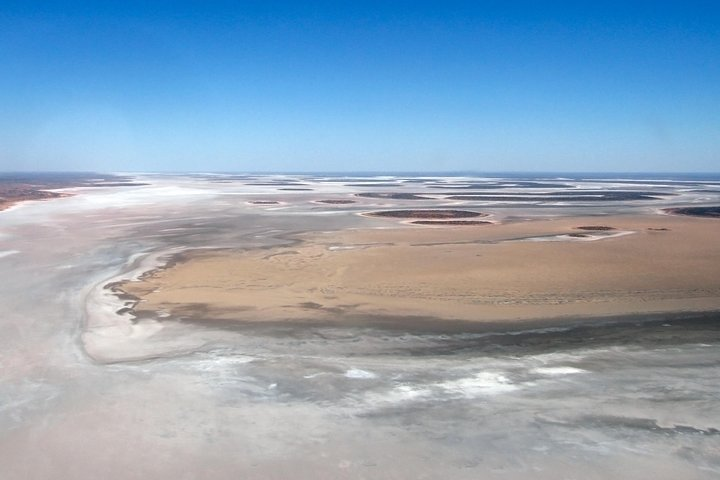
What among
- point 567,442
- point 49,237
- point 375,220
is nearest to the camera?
point 567,442

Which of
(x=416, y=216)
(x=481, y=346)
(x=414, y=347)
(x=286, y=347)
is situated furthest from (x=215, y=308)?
(x=416, y=216)

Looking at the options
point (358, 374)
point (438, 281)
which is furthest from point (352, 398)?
point (438, 281)

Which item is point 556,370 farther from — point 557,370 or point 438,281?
point 438,281

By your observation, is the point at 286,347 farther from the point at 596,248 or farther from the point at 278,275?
the point at 596,248

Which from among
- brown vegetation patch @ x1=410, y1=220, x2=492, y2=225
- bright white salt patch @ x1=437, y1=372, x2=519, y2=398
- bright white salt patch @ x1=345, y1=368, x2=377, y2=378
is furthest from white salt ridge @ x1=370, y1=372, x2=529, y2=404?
brown vegetation patch @ x1=410, y1=220, x2=492, y2=225

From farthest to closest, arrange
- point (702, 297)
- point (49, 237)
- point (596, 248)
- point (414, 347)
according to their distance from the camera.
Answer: point (49, 237) → point (596, 248) → point (702, 297) → point (414, 347)

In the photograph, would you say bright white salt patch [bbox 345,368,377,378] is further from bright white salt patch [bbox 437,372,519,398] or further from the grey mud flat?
bright white salt patch [bbox 437,372,519,398]
